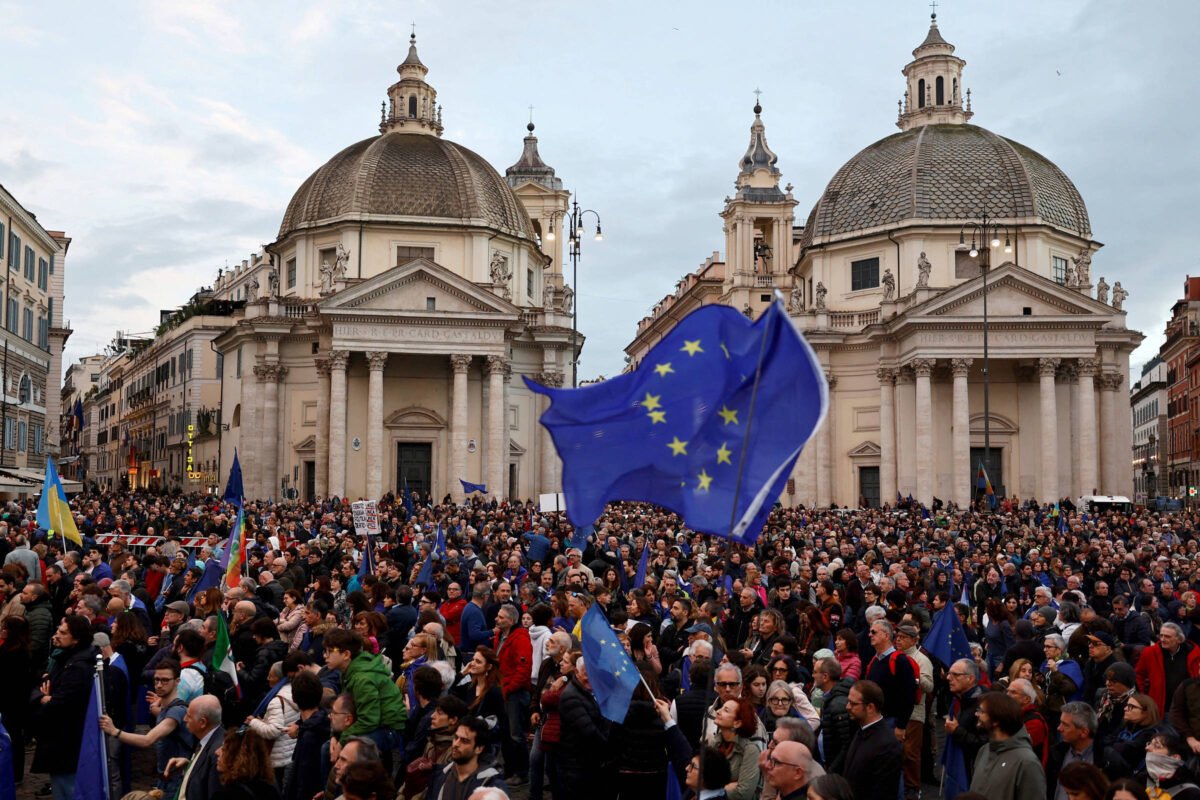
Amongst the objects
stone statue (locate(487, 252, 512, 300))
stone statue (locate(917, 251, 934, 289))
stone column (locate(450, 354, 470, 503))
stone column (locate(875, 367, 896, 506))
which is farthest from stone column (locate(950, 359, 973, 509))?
stone column (locate(450, 354, 470, 503))

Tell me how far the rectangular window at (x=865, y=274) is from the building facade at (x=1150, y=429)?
47.6 metres

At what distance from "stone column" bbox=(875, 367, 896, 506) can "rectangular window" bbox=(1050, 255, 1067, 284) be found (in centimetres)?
1052

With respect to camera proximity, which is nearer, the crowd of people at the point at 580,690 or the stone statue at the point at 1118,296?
the crowd of people at the point at 580,690

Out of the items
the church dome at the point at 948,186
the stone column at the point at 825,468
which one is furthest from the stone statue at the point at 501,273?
the church dome at the point at 948,186

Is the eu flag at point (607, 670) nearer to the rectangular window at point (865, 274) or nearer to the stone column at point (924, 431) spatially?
the stone column at point (924, 431)

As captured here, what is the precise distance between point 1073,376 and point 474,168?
1189 inches

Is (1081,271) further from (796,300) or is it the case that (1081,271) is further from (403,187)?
(403,187)

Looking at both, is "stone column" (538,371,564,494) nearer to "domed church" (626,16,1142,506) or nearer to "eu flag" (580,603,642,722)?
"domed church" (626,16,1142,506)

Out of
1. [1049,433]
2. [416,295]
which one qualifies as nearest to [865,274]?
[1049,433]

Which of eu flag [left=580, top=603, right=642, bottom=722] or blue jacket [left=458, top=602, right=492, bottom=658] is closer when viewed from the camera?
eu flag [left=580, top=603, right=642, bottom=722]

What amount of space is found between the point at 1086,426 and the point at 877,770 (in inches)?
1956

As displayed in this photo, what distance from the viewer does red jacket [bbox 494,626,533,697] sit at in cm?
1141

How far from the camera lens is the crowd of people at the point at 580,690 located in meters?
7.63

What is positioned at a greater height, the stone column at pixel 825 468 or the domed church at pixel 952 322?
the domed church at pixel 952 322
